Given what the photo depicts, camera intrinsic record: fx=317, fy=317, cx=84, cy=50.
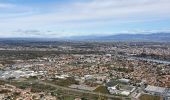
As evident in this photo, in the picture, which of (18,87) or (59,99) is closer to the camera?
(59,99)

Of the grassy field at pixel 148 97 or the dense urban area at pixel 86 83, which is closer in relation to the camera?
the grassy field at pixel 148 97

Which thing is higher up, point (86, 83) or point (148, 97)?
point (86, 83)

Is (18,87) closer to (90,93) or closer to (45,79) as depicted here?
(45,79)

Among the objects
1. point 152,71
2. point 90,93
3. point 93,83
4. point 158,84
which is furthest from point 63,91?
point 152,71

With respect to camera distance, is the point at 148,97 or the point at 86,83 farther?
the point at 86,83

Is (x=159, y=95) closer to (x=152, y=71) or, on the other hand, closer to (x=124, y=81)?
(x=124, y=81)

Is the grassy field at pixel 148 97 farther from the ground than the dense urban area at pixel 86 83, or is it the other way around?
the dense urban area at pixel 86 83

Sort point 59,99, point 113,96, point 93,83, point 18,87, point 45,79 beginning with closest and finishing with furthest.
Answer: point 59,99
point 113,96
point 18,87
point 93,83
point 45,79

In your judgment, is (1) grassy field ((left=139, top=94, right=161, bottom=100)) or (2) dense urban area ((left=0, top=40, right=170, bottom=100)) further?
(2) dense urban area ((left=0, top=40, right=170, bottom=100))

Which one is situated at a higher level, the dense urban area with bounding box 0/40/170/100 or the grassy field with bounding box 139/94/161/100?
the dense urban area with bounding box 0/40/170/100

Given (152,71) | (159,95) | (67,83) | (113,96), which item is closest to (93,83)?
(67,83)

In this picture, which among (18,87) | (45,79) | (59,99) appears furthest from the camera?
(45,79)
